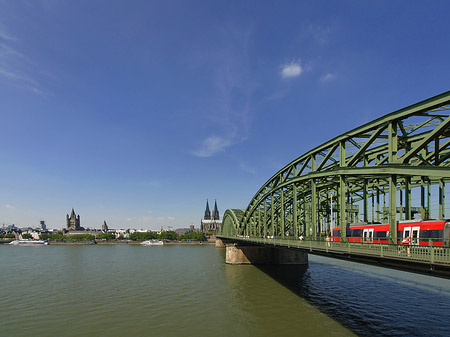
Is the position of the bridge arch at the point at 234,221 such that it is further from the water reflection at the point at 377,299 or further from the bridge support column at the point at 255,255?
the water reflection at the point at 377,299

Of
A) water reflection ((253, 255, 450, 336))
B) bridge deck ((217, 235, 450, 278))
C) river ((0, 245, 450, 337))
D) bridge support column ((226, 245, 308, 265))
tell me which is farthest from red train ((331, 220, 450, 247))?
bridge support column ((226, 245, 308, 265))

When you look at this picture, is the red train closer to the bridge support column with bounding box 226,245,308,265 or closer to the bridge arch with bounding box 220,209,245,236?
the bridge support column with bounding box 226,245,308,265

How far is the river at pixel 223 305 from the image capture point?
22.2 meters

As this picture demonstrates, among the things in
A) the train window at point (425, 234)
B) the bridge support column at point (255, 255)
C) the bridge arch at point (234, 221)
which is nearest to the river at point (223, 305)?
the train window at point (425, 234)

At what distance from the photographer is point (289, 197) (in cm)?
5597

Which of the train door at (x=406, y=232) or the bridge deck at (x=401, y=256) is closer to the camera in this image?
the bridge deck at (x=401, y=256)

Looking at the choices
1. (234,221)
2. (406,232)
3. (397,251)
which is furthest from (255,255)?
(397,251)

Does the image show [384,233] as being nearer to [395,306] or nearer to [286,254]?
[395,306]

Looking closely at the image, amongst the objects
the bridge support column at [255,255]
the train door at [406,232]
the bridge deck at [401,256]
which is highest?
the train door at [406,232]

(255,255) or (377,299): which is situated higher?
Result: (377,299)

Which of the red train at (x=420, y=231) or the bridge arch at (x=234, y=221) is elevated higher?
the red train at (x=420, y=231)

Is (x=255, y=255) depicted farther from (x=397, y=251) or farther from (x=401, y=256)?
(x=401, y=256)

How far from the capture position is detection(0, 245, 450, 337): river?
876 inches

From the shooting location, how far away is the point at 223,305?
2916 cm
